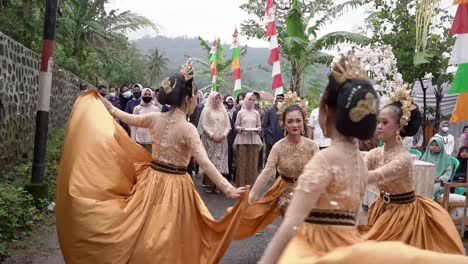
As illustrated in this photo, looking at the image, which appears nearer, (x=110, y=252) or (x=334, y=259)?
(x=334, y=259)

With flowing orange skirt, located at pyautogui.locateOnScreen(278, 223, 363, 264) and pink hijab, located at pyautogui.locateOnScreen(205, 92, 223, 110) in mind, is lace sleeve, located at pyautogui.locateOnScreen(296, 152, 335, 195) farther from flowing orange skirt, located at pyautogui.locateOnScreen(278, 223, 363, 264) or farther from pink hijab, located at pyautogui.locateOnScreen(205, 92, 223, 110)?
pink hijab, located at pyautogui.locateOnScreen(205, 92, 223, 110)

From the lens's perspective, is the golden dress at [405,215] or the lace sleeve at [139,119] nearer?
the golden dress at [405,215]

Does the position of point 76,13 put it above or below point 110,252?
above

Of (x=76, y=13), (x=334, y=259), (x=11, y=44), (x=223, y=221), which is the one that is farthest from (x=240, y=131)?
(x=76, y=13)

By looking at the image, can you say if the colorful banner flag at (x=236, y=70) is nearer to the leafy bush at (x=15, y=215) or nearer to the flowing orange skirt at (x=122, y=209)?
the leafy bush at (x=15, y=215)

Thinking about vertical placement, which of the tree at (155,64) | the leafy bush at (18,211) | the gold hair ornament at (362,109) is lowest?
the leafy bush at (18,211)

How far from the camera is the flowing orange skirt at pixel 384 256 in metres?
1.95

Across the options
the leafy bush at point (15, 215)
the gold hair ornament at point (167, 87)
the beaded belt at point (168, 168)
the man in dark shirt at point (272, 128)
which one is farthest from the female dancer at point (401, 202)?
the man in dark shirt at point (272, 128)

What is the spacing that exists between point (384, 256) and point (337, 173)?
0.84 m

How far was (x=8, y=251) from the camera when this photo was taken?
5.64 meters

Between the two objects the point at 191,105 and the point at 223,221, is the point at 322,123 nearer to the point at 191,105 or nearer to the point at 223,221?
the point at 223,221

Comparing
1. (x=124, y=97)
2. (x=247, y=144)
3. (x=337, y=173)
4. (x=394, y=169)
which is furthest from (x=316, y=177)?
(x=124, y=97)

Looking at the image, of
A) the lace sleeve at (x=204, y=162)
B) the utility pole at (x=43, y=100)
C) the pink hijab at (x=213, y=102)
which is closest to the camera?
the lace sleeve at (x=204, y=162)

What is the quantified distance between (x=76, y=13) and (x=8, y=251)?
63.1 ft
